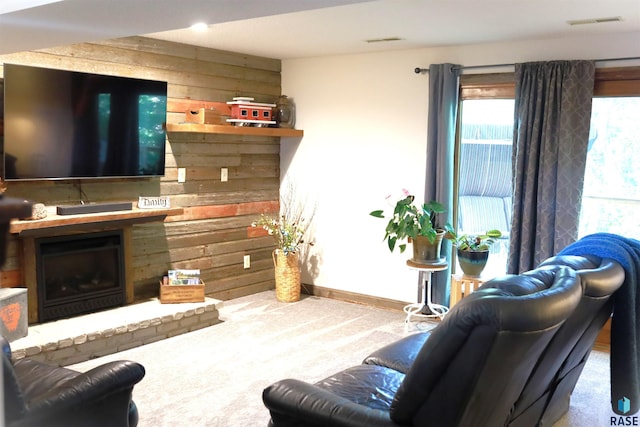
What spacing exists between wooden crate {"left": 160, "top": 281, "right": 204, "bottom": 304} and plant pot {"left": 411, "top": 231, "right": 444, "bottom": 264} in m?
1.73

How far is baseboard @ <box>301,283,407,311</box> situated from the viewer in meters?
5.53

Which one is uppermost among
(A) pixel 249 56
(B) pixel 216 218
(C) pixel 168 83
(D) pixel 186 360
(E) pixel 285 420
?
(A) pixel 249 56

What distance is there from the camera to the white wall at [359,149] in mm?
5301

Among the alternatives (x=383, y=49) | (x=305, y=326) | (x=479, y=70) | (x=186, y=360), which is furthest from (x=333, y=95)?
(x=186, y=360)

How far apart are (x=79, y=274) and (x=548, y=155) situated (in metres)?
3.56

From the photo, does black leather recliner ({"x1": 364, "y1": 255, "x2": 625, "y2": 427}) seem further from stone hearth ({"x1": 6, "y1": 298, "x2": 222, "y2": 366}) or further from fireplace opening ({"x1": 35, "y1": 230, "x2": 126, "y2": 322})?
fireplace opening ({"x1": 35, "y1": 230, "x2": 126, "y2": 322})

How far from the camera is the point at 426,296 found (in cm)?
498

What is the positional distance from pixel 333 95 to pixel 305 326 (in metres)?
2.22

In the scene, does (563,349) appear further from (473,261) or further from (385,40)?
(385,40)

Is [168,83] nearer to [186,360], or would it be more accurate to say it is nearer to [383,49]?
[383,49]

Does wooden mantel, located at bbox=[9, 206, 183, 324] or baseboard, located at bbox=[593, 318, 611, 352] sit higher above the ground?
wooden mantel, located at bbox=[9, 206, 183, 324]

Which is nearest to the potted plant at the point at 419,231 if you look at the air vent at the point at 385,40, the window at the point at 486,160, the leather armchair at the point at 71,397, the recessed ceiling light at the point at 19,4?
the window at the point at 486,160

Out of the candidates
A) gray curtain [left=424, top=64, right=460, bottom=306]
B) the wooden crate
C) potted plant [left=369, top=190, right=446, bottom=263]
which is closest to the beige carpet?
the wooden crate

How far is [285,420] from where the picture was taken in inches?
90.7
